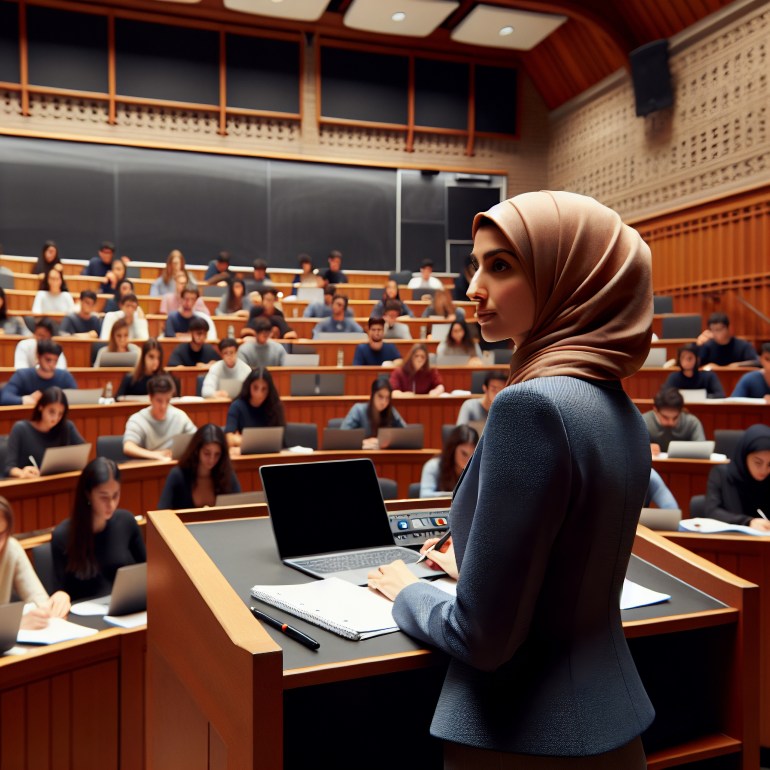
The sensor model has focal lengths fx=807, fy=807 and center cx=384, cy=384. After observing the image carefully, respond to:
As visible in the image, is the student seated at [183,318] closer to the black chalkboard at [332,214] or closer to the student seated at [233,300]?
the student seated at [233,300]

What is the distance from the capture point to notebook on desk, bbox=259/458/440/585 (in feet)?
3.94

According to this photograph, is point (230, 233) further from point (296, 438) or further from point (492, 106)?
point (296, 438)

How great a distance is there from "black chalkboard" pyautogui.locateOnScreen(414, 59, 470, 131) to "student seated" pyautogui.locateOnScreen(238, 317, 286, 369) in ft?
18.9

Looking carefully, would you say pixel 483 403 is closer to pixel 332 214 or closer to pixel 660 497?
pixel 660 497

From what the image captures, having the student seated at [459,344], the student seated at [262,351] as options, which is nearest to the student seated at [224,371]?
the student seated at [262,351]

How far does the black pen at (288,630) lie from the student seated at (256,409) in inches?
139

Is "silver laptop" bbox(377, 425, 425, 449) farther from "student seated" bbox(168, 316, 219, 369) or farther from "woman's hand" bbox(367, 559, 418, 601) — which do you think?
"woman's hand" bbox(367, 559, 418, 601)

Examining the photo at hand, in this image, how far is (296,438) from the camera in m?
4.53

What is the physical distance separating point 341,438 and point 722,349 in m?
3.46

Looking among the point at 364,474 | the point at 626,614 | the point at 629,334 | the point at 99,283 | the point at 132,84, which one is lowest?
the point at 626,614

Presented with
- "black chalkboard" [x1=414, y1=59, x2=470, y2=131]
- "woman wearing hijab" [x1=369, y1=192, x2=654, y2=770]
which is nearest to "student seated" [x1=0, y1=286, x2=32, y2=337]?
"woman wearing hijab" [x1=369, y1=192, x2=654, y2=770]

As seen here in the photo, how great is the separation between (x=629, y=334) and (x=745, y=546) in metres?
2.15

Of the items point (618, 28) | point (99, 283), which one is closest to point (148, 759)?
point (99, 283)

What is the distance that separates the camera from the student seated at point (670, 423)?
4430 millimetres
